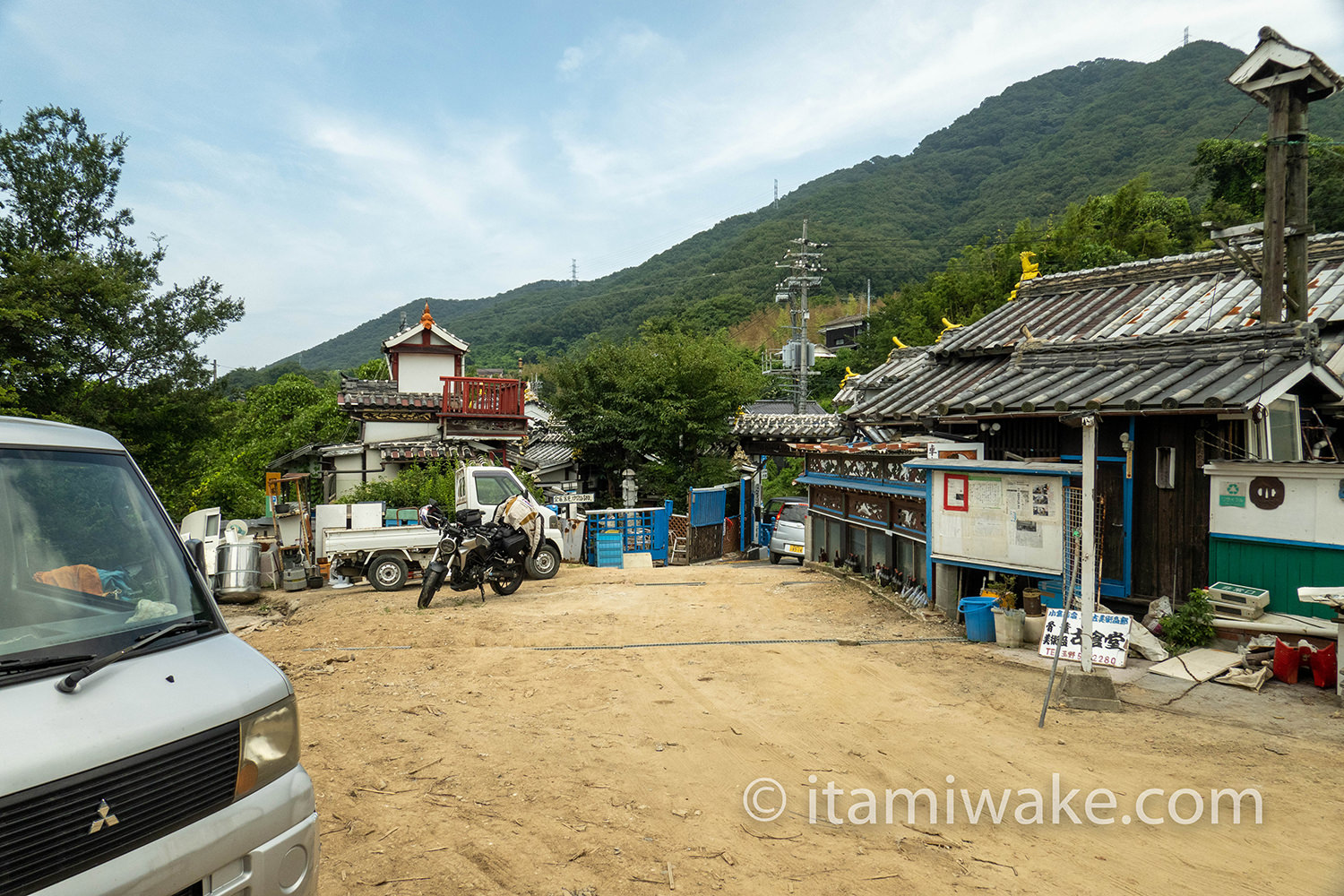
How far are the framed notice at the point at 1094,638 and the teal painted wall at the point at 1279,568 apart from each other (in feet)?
3.89

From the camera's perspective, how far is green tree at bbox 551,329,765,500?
72.0 ft

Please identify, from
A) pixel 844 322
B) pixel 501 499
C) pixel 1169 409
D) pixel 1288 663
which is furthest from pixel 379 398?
pixel 844 322

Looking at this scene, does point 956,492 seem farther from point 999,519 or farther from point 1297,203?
point 1297,203

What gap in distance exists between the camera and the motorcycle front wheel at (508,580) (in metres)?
11.5

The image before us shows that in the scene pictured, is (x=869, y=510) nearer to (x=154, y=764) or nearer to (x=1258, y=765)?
(x=1258, y=765)

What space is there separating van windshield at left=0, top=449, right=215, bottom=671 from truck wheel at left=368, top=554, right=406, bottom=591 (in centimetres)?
1081

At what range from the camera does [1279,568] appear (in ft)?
21.4

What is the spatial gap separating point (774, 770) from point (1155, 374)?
5.72m

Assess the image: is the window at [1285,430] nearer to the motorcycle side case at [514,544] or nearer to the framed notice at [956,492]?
the framed notice at [956,492]

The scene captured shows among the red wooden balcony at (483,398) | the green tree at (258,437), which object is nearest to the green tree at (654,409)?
the red wooden balcony at (483,398)

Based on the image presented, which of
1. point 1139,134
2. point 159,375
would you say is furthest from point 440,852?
point 1139,134

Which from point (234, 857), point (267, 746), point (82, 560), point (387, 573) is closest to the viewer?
point (234, 857)

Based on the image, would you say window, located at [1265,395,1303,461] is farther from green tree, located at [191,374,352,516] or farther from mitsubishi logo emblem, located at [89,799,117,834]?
green tree, located at [191,374,352,516]

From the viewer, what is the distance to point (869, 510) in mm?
11562
